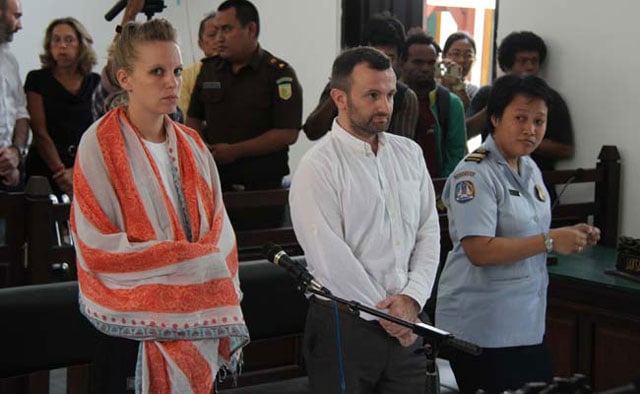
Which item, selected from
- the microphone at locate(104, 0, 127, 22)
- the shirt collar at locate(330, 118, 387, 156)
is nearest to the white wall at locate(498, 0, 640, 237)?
the microphone at locate(104, 0, 127, 22)

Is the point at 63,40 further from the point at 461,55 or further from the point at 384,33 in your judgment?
the point at 461,55

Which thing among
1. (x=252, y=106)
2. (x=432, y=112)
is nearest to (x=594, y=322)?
(x=432, y=112)

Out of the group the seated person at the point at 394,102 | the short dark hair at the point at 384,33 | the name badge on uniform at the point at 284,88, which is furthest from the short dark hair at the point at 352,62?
the short dark hair at the point at 384,33

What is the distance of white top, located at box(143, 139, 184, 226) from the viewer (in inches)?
90.9

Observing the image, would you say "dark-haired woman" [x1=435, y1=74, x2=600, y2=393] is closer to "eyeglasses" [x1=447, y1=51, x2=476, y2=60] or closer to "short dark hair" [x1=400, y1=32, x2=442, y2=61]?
"short dark hair" [x1=400, y1=32, x2=442, y2=61]

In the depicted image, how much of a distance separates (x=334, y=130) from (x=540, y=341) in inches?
34.2

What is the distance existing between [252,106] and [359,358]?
183 cm

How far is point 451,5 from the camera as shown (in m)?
6.59

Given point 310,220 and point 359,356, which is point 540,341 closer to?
point 359,356

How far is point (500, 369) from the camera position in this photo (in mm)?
2787

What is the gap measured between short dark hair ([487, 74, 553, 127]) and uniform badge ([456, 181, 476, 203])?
24 cm

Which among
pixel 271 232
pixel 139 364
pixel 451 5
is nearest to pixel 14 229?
pixel 271 232

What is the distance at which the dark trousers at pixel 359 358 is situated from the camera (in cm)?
251

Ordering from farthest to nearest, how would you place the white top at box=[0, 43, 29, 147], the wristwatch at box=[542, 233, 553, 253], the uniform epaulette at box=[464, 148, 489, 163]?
the white top at box=[0, 43, 29, 147]
the uniform epaulette at box=[464, 148, 489, 163]
the wristwatch at box=[542, 233, 553, 253]
